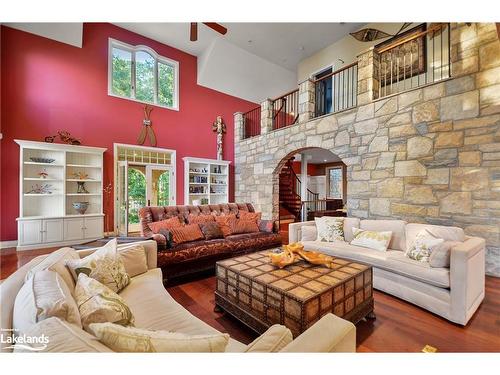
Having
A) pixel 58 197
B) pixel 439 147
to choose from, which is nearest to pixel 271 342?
pixel 439 147

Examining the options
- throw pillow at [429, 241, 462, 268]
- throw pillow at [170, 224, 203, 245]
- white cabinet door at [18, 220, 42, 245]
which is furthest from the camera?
white cabinet door at [18, 220, 42, 245]

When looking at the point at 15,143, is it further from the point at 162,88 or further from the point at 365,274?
the point at 365,274

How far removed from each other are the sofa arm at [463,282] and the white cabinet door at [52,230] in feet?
20.6

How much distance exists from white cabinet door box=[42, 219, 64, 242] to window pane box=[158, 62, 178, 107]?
388 cm

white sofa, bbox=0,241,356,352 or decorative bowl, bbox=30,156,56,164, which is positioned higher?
decorative bowl, bbox=30,156,56,164

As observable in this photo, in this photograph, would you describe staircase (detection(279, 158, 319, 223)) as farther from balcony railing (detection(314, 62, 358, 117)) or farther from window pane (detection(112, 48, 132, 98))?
window pane (detection(112, 48, 132, 98))

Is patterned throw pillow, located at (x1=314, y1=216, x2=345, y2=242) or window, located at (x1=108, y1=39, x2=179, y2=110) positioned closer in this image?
patterned throw pillow, located at (x1=314, y1=216, x2=345, y2=242)

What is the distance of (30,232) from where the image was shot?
434cm

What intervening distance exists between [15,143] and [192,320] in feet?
18.4

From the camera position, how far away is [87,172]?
206 inches

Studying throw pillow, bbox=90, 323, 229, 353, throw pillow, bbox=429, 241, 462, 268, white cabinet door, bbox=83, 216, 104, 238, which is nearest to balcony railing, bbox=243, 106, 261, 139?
white cabinet door, bbox=83, 216, 104, 238

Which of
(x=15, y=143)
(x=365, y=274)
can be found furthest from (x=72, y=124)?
(x=365, y=274)

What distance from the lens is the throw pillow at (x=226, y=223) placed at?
3.64 m

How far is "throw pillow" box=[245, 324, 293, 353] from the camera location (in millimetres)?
843
